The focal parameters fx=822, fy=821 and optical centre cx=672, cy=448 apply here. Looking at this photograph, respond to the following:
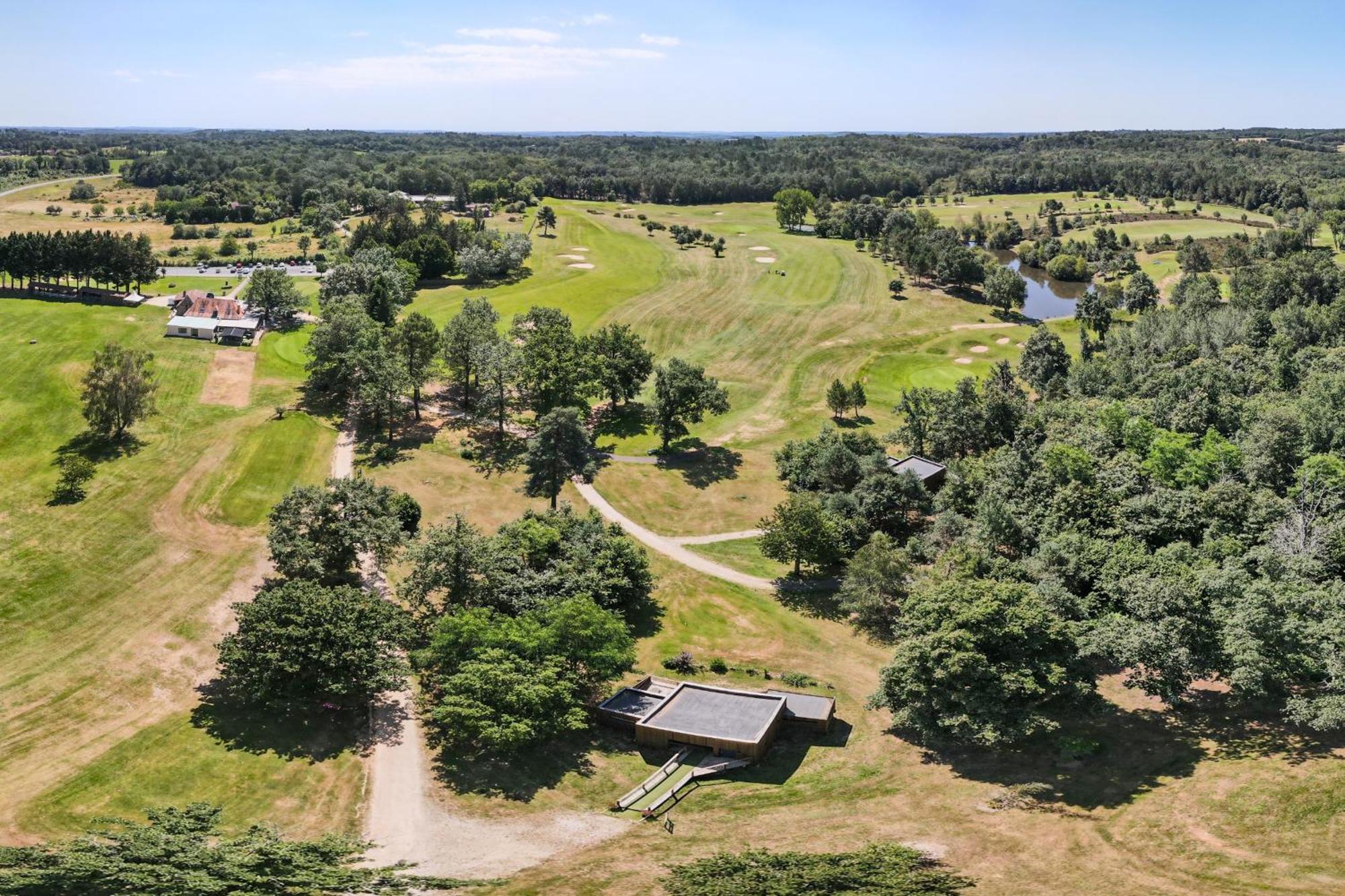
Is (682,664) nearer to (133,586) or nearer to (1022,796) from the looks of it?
(1022,796)

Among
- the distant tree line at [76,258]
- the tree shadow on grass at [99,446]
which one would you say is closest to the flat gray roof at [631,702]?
the tree shadow on grass at [99,446]

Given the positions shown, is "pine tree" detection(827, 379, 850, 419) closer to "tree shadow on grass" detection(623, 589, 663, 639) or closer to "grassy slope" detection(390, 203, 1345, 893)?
"grassy slope" detection(390, 203, 1345, 893)

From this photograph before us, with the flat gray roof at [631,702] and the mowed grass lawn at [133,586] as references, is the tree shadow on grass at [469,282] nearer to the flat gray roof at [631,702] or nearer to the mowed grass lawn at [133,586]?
the mowed grass lawn at [133,586]

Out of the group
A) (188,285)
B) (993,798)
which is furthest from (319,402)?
(993,798)

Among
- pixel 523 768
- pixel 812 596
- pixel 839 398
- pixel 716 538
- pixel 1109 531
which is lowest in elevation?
pixel 523 768

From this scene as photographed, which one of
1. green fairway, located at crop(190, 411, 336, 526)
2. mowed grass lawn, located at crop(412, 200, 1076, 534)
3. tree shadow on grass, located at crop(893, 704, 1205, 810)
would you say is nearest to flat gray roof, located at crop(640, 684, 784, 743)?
tree shadow on grass, located at crop(893, 704, 1205, 810)

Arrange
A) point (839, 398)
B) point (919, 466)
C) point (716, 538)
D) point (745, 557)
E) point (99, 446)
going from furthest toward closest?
point (839, 398), point (99, 446), point (919, 466), point (716, 538), point (745, 557)

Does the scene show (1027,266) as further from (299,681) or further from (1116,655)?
(299,681)
